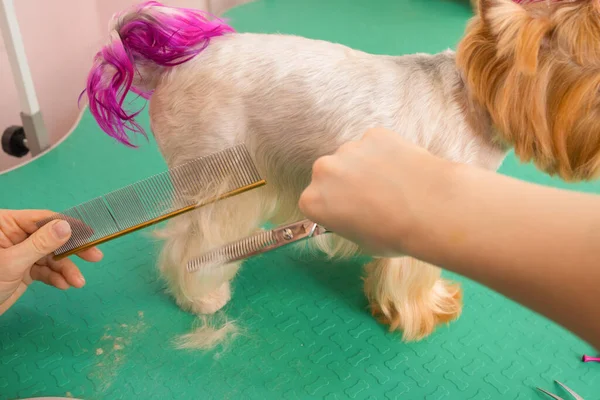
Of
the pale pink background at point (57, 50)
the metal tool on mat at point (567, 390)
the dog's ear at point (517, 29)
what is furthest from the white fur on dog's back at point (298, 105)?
the pale pink background at point (57, 50)

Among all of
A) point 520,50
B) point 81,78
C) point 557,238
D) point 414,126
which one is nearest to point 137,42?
point 414,126

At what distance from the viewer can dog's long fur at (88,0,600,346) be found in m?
0.66

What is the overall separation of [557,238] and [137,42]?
717mm

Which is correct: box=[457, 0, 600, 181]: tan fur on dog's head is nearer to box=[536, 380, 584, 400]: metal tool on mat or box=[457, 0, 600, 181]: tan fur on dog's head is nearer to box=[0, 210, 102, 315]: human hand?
box=[536, 380, 584, 400]: metal tool on mat

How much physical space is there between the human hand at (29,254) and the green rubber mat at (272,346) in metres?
0.10

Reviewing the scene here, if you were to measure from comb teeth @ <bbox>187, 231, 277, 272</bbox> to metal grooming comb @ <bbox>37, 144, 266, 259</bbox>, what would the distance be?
8 cm

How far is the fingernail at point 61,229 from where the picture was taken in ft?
2.52

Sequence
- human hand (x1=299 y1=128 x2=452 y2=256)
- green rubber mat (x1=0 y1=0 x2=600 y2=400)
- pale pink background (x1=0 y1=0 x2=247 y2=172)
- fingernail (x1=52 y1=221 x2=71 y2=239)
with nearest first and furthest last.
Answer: human hand (x1=299 y1=128 x2=452 y2=256), fingernail (x1=52 y1=221 x2=71 y2=239), green rubber mat (x1=0 y1=0 x2=600 y2=400), pale pink background (x1=0 y1=0 x2=247 y2=172)

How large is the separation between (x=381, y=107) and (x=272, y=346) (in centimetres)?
47

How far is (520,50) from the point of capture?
2.10 feet

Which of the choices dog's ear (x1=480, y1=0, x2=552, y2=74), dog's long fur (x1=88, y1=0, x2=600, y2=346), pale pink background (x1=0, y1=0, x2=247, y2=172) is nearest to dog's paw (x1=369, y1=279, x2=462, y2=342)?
dog's long fur (x1=88, y1=0, x2=600, y2=346)

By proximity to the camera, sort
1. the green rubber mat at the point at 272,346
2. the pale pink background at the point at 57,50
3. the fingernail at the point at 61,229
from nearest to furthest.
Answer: the fingernail at the point at 61,229
the green rubber mat at the point at 272,346
the pale pink background at the point at 57,50

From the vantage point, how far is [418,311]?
37.2 inches

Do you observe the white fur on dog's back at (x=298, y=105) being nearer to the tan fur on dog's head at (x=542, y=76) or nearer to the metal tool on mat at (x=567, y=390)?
the tan fur on dog's head at (x=542, y=76)
